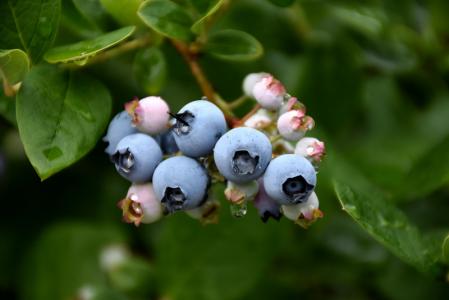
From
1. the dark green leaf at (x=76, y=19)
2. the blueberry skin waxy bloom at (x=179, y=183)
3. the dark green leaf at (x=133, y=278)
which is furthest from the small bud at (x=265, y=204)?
the dark green leaf at (x=133, y=278)

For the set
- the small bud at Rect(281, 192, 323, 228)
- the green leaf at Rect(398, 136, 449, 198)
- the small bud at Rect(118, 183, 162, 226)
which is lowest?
the green leaf at Rect(398, 136, 449, 198)

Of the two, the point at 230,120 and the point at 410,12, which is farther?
the point at 410,12

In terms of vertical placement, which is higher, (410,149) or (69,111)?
(69,111)

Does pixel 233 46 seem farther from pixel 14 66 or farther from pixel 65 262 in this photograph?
pixel 65 262

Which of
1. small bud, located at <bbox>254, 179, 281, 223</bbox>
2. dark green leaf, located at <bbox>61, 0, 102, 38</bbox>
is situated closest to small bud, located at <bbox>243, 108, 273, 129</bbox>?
small bud, located at <bbox>254, 179, 281, 223</bbox>

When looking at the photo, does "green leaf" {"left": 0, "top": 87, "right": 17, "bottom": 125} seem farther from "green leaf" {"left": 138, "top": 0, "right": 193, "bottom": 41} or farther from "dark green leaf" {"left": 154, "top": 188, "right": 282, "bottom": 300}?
"dark green leaf" {"left": 154, "top": 188, "right": 282, "bottom": 300}

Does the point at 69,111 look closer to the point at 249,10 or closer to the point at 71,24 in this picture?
the point at 71,24

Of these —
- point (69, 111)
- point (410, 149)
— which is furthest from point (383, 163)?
point (69, 111)
